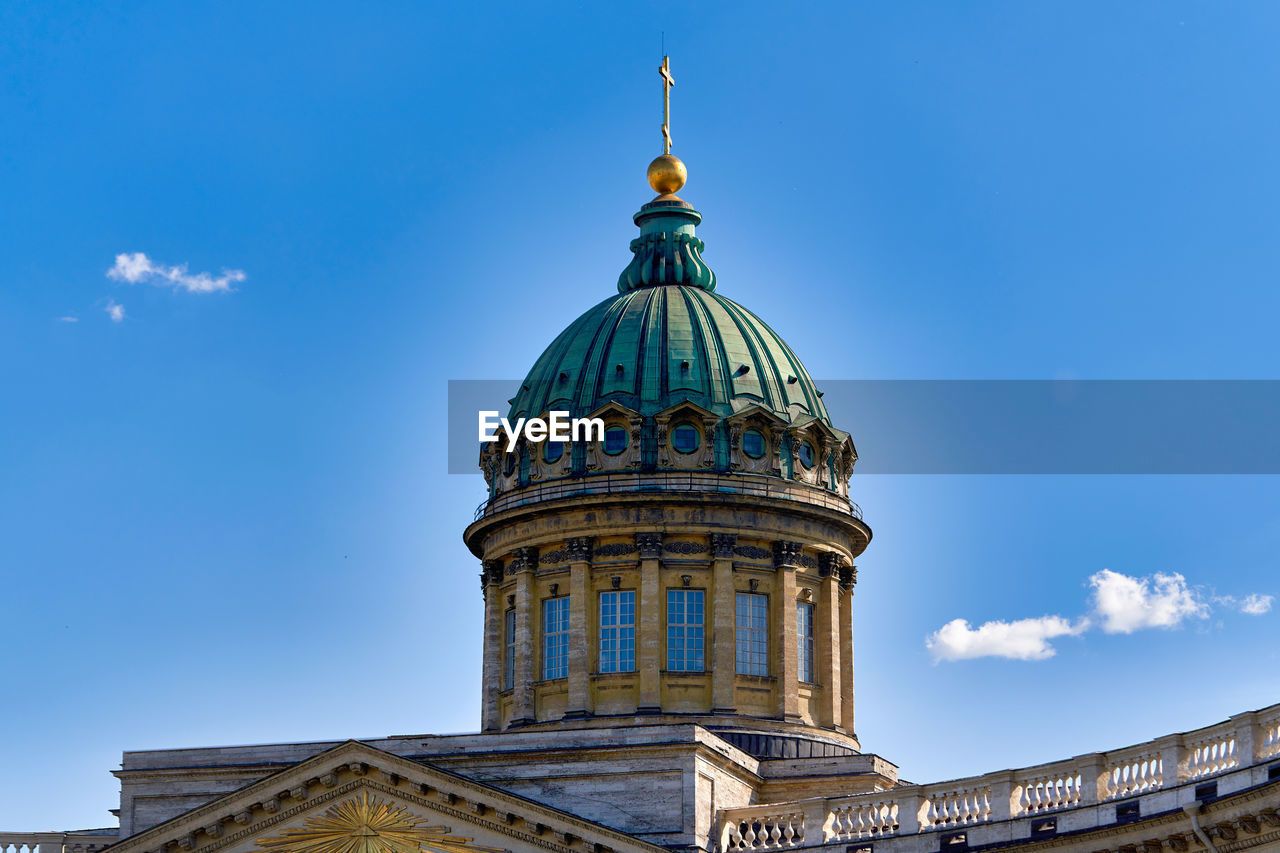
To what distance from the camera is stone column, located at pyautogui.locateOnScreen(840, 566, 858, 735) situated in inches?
2635

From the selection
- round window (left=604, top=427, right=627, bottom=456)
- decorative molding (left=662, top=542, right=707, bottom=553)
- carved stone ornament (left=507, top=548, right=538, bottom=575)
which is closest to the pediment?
carved stone ornament (left=507, top=548, right=538, bottom=575)

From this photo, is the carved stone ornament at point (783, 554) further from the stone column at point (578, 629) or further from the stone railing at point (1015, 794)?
the stone railing at point (1015, 794)

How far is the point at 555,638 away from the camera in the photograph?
6612 cm

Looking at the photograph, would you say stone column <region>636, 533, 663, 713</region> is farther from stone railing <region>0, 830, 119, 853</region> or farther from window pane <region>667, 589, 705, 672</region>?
stone railing <region>0, 830, 119, 853</region>

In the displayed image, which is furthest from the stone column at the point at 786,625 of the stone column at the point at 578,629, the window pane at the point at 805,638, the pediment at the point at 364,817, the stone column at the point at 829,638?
the pediment at the point at 364,817

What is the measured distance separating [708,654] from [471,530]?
8873 millimetres

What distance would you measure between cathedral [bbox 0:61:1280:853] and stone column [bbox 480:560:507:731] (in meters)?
0.07

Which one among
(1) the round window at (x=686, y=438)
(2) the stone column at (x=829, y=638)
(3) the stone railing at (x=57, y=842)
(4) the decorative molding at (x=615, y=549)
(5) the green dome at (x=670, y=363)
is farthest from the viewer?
(5) the green dome at (x=670, y=363)

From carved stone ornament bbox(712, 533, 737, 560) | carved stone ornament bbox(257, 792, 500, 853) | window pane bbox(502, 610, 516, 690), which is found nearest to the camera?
carved stone ornament bbox(257, 792, 500, 853)

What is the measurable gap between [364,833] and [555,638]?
13023 millimetres

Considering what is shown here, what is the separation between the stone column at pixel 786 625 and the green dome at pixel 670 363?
168 inches

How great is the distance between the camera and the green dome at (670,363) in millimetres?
66875

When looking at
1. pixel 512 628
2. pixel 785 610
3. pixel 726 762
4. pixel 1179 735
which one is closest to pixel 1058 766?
pixel 1179 735

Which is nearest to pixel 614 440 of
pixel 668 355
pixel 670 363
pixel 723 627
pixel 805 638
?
pixel 670 363
